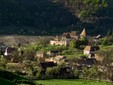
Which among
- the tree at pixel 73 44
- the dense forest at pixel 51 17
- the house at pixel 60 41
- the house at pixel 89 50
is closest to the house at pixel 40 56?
the house at pixel 89 50

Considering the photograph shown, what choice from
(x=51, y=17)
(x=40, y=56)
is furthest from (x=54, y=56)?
(x=51, y=17)

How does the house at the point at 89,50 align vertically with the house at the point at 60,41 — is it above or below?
below

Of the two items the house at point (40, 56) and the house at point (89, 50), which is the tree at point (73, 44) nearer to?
the house at point (89, 50)

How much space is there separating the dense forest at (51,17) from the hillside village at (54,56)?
Result: 37426 mm

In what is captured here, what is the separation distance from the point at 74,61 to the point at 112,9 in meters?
96.5

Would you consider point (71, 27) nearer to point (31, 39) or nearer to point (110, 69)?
point (31, 39)

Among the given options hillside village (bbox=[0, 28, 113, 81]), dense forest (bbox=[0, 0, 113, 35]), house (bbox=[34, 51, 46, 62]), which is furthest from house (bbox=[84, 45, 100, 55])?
dense forest (bbox=[0, 0, 113, 35])

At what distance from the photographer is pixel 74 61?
225ft

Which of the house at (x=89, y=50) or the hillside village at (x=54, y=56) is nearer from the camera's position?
the hillside village at (x=54, y=56)

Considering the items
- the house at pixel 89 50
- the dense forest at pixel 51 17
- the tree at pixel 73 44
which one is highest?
the dense forest at pixel 51 17

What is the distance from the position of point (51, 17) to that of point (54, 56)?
77.1 metres

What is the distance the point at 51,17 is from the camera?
500 ft

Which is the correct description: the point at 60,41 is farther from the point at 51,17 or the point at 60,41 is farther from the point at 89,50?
the point at 51,17

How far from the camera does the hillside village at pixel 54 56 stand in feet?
177
